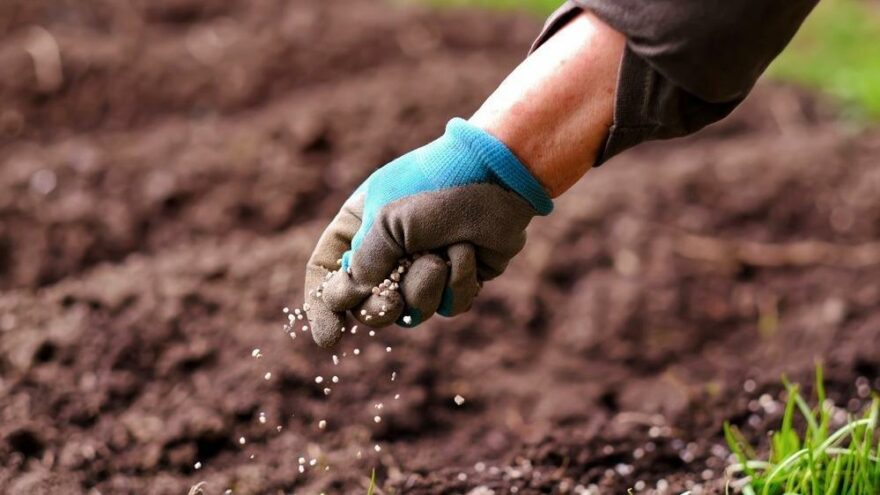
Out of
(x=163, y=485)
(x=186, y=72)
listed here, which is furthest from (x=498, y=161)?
(x=186, y=72)

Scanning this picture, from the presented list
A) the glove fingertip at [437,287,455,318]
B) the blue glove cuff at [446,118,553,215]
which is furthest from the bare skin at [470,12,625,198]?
the glove fingertip at [437,287,455,318]

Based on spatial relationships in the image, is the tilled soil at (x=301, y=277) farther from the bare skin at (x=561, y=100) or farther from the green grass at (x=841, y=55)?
the bare skin at (x=561, y=100)

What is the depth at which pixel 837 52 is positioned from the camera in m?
5.60

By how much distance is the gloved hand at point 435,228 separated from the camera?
5.94 feet

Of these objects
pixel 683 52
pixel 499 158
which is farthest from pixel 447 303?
pixel 683 52

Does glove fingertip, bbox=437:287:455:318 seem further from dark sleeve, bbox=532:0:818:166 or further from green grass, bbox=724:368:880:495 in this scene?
green grass, bbox=724:368:880:495

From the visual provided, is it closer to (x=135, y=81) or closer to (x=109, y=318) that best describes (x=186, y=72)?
(x=135, y=81)

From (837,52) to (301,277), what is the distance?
12.3 ft

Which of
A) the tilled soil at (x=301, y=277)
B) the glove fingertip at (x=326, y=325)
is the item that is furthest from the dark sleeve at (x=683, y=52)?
the tilled soil at (x=301, y=277)

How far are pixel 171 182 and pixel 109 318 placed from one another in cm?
104

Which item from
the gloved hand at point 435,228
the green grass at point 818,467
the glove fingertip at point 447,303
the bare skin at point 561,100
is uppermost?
the bare skin at point 561,100

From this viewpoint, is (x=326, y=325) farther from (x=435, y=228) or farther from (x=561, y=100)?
(x=561, y=100)

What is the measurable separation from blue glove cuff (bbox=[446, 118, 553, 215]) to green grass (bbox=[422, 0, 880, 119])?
11.4 feet

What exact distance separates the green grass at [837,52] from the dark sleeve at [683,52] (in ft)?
11.0
